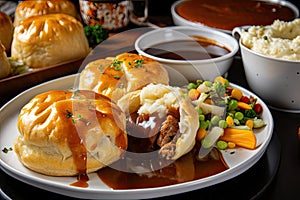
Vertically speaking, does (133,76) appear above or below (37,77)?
above

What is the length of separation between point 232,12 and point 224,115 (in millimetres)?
1649

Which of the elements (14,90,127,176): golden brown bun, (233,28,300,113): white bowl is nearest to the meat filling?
(14,90,127,176): golden brown bun

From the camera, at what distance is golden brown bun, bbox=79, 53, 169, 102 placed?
2.40 metres

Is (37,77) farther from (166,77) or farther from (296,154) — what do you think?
(296,154)

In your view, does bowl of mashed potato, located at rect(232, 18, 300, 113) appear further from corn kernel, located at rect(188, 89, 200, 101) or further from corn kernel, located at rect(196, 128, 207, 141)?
corn kernel, located at rect(196, 128, 207, 141)

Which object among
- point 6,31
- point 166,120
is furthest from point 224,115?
point 6,31

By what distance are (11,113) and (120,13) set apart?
1442 millimetres

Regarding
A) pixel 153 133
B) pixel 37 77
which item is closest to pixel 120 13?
pixel 37 77

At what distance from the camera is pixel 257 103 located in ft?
8.16

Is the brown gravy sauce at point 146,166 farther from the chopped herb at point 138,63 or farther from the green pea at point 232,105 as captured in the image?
the chopped herb at point 138,63

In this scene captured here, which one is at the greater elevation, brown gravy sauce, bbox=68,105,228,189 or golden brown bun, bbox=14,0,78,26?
golden brown bun, bbox=14,0,78,26

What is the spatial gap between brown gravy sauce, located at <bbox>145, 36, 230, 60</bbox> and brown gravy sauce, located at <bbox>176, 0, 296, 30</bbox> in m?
0.38

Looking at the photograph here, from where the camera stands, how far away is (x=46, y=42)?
292cm

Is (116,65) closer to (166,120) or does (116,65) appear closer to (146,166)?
(166,120)
